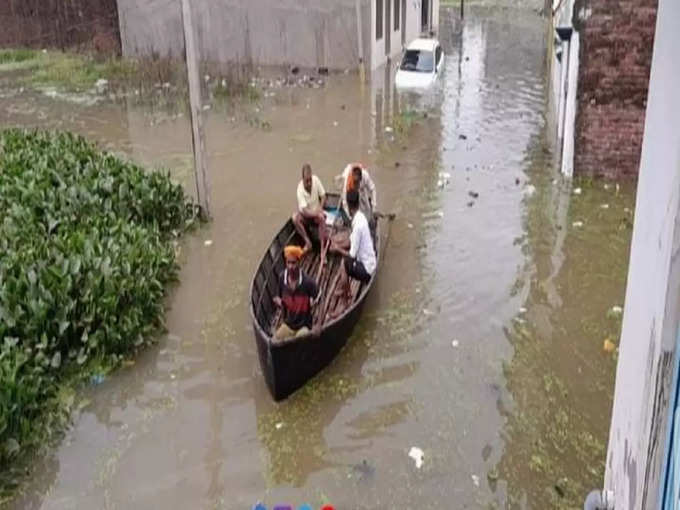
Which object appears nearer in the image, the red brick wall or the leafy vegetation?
the leafy vegetation

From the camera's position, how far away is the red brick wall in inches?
507

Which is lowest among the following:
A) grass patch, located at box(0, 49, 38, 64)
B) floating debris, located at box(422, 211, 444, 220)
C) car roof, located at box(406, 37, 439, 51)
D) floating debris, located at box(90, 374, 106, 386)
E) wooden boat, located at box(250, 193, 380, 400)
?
floating debris, located at box(90, 374, 106, 386)

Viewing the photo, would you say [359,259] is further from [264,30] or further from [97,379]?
[264,30]

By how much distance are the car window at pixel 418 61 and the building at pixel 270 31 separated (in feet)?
4.75

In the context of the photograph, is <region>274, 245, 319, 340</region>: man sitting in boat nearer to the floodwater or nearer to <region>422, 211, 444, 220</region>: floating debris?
the floodwater

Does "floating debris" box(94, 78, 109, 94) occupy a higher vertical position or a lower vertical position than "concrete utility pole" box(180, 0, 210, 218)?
lower

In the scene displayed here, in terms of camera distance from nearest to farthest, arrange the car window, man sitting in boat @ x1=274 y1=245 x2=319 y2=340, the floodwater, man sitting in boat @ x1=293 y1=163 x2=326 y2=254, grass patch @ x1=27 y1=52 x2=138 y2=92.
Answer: the floodwater
man sitting in boat @ x1=274 y1=245 x2=319 y2=340
man sitting in boat @ x1=293 y1=163 x2=326 y2=254
the car window
grass patch @ x1=27 y1=52 x2=138 y2=92

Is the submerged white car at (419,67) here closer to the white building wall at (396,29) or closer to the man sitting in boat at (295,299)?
the white building wall at (396,29)

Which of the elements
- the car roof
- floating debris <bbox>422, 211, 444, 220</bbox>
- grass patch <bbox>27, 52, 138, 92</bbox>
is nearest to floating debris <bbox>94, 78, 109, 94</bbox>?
grass patch <bbox>27, 52, 138, 92</bbox>

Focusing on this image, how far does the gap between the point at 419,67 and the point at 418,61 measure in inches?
13.4

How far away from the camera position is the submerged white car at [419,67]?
23438 mm

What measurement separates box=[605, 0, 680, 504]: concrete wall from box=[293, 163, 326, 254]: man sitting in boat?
6.75 meters

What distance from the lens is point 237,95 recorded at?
850 inches

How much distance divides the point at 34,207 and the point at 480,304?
633 cm
